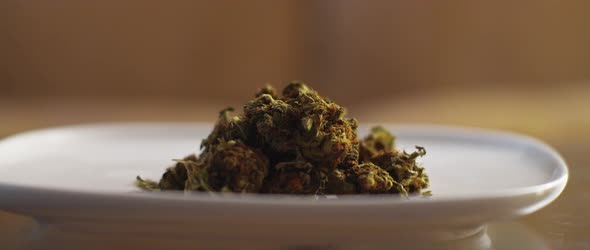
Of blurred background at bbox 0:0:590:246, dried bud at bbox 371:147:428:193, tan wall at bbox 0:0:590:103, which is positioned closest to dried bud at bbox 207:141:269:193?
dried bud at bbox 371:147:428:193

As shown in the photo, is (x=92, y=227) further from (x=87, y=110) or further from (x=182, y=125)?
(x=87, y=110)

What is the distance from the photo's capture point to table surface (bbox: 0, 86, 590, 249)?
575 millimetres

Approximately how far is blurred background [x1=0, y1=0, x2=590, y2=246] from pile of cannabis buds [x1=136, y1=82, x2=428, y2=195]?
5.40ft

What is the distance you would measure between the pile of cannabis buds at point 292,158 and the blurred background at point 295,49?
1645 mm

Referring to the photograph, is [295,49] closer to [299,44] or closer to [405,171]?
[299,44]

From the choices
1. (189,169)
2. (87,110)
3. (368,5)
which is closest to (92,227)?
(189,169)

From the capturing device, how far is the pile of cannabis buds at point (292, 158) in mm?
501

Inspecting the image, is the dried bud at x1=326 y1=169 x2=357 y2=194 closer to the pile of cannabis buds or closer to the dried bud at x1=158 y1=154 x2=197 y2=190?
the pile of cannabis buds

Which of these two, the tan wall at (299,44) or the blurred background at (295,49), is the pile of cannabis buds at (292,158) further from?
the tan wall at (299,44)

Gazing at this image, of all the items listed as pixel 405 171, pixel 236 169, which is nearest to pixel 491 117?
pixel 405 171

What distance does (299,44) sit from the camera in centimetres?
238

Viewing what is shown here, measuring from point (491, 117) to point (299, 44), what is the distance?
86 centimetres

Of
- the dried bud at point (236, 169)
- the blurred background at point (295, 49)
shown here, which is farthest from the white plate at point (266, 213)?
the blurred background at point (295, 49)

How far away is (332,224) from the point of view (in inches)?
16.9
